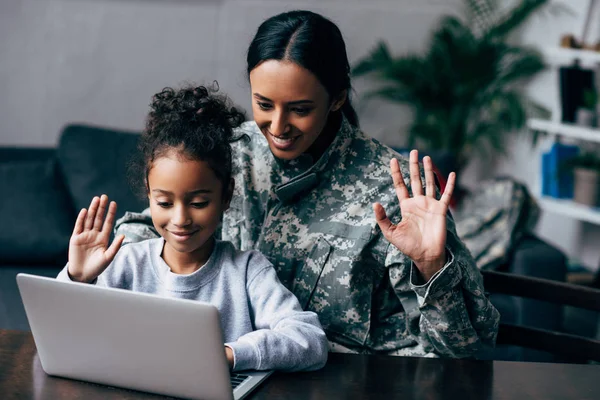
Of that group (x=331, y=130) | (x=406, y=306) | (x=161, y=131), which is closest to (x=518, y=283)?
(x=406, y=306)

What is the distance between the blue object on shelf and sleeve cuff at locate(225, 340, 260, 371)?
10.2 feet

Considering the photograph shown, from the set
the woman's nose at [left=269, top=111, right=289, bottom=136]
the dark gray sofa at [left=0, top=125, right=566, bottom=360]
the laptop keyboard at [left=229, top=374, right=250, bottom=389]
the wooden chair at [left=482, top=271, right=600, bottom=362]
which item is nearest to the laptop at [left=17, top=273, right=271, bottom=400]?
the laptop keyboard at [left=229, top=374, right=250, bottom=389]

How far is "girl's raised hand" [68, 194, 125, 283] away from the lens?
53.0 inches

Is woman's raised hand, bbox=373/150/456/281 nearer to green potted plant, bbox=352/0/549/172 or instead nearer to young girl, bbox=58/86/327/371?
young girl, bbox=58/86/327/371

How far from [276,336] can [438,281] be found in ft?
0.96

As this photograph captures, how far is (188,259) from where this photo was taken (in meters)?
1.43

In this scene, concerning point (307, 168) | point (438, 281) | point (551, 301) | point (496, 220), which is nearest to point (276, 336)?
point (438, 281)

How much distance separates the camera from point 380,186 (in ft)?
5.35

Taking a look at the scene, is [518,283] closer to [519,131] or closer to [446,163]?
[446,163]

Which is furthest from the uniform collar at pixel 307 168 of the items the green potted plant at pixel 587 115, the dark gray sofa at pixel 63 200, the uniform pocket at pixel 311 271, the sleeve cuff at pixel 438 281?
the green potted plant at pixel 587 115

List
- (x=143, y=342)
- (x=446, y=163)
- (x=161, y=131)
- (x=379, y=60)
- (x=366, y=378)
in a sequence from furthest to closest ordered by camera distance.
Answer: (x=379, y=60) → (x=446, y=163) → (x=161, y=131) → (x=366, y=378) → (x=143, y=342)

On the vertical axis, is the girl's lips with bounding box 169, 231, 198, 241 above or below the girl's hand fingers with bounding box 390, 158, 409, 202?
below

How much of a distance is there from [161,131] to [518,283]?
81 centimetres

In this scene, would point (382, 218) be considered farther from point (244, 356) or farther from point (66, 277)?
point (66, 277)
